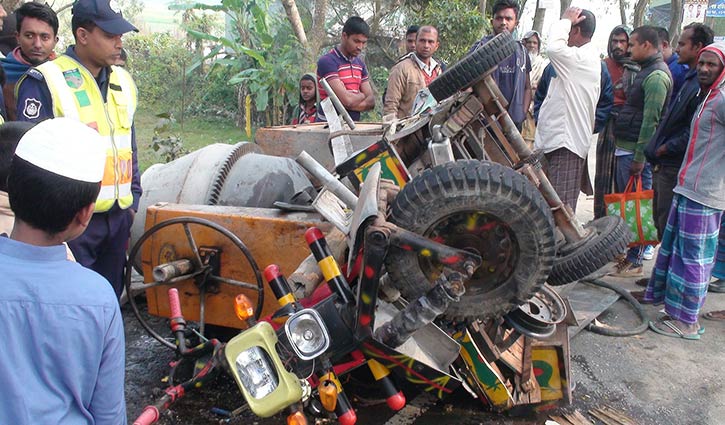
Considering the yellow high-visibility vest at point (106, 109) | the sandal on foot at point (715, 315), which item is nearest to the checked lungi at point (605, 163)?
the sandal on foot at point (715, 315)

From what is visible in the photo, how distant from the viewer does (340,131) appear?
11.7 feet

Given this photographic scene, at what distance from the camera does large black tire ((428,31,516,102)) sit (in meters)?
2.81

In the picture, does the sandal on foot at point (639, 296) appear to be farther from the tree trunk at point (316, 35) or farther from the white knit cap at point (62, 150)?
the tree trunk at point (316, 35)

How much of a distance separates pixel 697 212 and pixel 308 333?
10.2ft

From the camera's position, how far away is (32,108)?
274cm

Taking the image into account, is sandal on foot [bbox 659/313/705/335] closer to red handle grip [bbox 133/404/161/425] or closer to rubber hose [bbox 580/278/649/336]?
rubber hose [bbox 580/278/649/336]

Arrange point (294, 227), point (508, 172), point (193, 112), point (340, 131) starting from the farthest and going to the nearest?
point (193, 112) < point (340, 131) < point (294, 227) < point (508, 172)

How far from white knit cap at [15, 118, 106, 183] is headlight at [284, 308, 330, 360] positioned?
96cm

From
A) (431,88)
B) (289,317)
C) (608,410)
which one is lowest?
(608,410)

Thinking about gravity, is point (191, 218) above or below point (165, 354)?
above

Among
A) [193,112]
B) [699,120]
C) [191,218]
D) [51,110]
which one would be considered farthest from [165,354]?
[193,112]

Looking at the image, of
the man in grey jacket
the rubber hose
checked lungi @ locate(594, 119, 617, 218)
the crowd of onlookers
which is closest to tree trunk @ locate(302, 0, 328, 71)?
the crowd of onlookers

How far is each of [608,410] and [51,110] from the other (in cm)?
330

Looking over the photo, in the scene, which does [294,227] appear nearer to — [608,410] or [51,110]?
[51,110]
